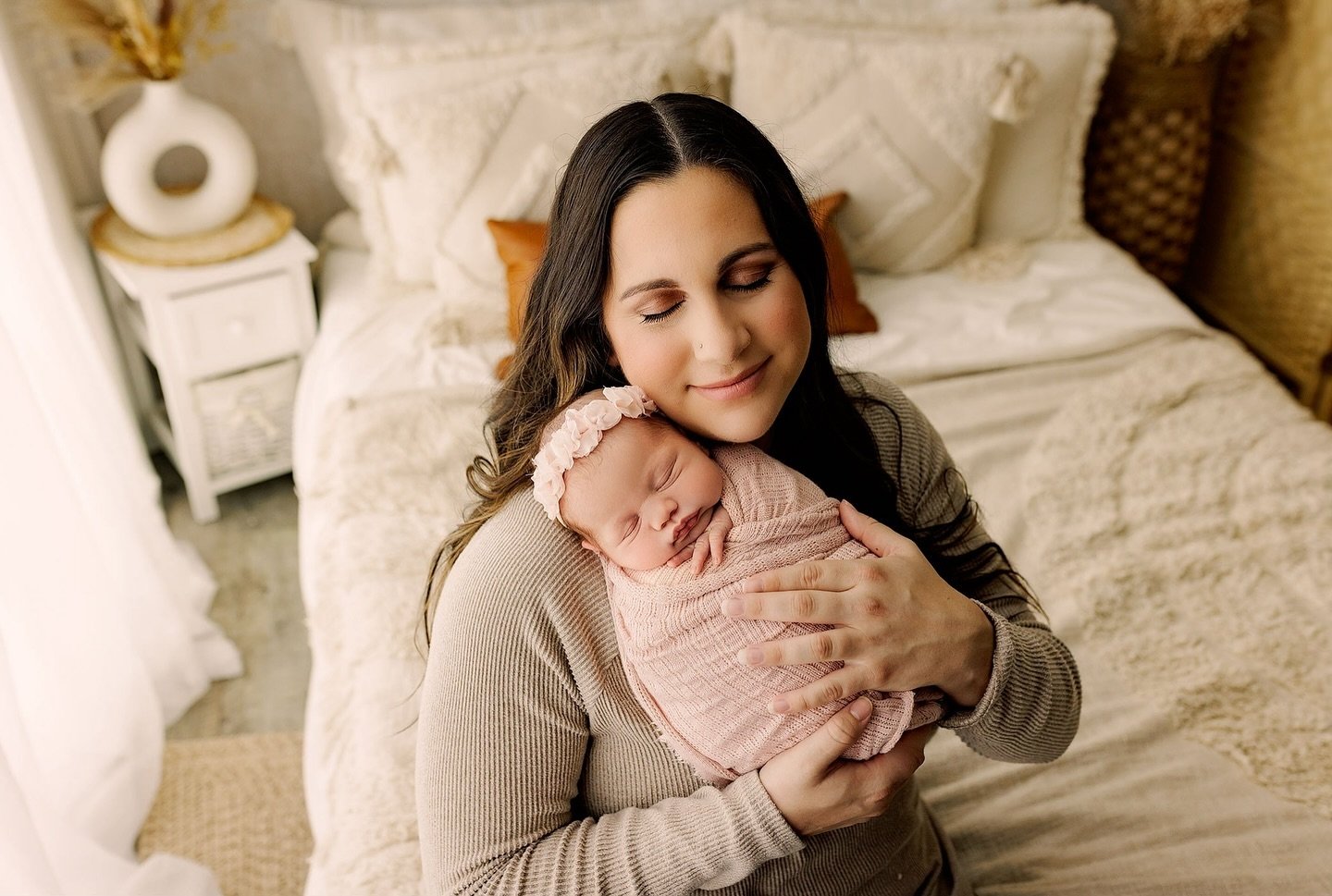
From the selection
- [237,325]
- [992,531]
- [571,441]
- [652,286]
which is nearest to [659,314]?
[652,286]

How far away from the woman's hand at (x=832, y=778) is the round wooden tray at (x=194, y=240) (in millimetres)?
1794

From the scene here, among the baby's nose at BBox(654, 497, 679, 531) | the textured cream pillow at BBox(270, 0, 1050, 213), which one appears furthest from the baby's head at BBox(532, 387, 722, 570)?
the textured cream pillow at BBox(270, 0, 1050, 213)

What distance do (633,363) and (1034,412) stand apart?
→ 1.21 meters

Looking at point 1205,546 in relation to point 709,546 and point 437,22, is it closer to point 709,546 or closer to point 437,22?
point 709,546

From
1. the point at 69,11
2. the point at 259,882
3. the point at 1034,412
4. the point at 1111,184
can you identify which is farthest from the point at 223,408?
the point at 1111,184

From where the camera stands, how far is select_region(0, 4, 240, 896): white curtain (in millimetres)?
1475

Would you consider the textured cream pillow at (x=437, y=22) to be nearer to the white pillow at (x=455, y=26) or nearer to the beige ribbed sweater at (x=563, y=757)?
the white pillow at (x=455, y=26)

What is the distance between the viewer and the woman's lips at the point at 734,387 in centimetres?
96

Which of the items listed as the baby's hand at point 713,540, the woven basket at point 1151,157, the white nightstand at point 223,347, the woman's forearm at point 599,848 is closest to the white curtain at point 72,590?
the white nightstand at point 223,347

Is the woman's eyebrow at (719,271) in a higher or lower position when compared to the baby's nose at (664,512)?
higher

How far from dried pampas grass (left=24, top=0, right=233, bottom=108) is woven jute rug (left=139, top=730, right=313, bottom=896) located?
1285mm

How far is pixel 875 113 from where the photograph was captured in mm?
2291

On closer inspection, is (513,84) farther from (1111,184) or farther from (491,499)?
(1111,184)

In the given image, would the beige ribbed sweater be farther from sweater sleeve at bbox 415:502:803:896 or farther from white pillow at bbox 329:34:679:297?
white pillow at bbox 329:34:679:297
